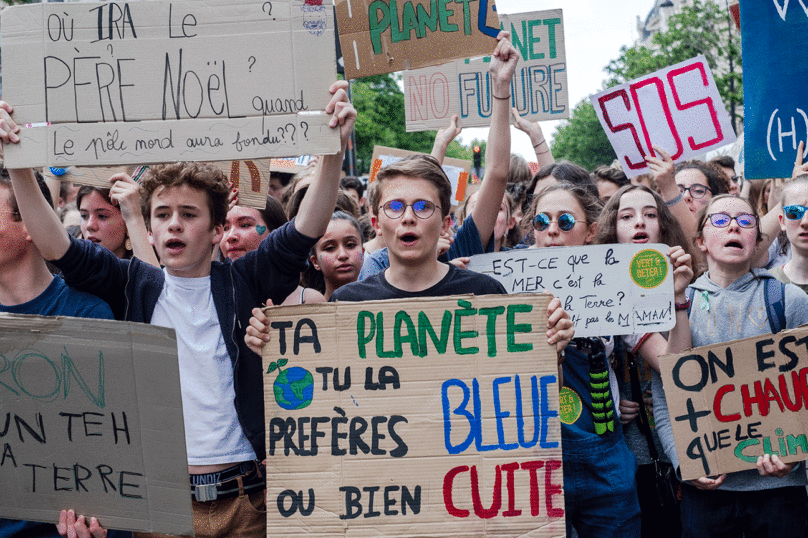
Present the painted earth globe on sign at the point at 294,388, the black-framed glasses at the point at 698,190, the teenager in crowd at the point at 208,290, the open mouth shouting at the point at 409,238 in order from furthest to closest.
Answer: the black-framed glasses at the point at 698,190 → the open mouth shouting at the point at 409,238 → the teenager in crowd at the point at 208,290 → the painted earth globe on sign at the point at 294,388

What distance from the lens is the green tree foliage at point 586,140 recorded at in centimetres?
6138

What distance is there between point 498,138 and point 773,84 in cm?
166

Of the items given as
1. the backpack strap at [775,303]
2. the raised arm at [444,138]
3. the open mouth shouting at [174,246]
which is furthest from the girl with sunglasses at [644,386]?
the open mouth shouting at [174,246]

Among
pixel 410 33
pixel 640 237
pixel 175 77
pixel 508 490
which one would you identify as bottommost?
pixel 508 490

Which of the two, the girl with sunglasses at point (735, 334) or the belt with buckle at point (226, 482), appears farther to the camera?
the girl with sunglasses at point (735, 334)

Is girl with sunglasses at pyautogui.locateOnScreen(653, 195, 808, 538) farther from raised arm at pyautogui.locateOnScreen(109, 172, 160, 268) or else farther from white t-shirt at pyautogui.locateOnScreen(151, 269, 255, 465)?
raised arm at pyautogui.locateOnScreen(109, 172, 160, 268)

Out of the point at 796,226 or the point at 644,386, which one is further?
the point at 796,226

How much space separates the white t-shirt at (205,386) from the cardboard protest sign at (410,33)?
135 centimetres

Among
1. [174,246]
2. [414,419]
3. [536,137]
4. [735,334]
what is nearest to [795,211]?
[735,334]

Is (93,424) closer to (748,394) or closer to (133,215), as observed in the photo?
(133,215)

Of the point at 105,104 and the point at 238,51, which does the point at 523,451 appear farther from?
the point at 105,104

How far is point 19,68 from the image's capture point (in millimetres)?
2617

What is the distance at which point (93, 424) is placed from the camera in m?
2.53

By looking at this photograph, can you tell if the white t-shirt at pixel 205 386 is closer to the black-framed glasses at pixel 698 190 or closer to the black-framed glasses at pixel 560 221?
the black-framed glasses at pixel 560 221
